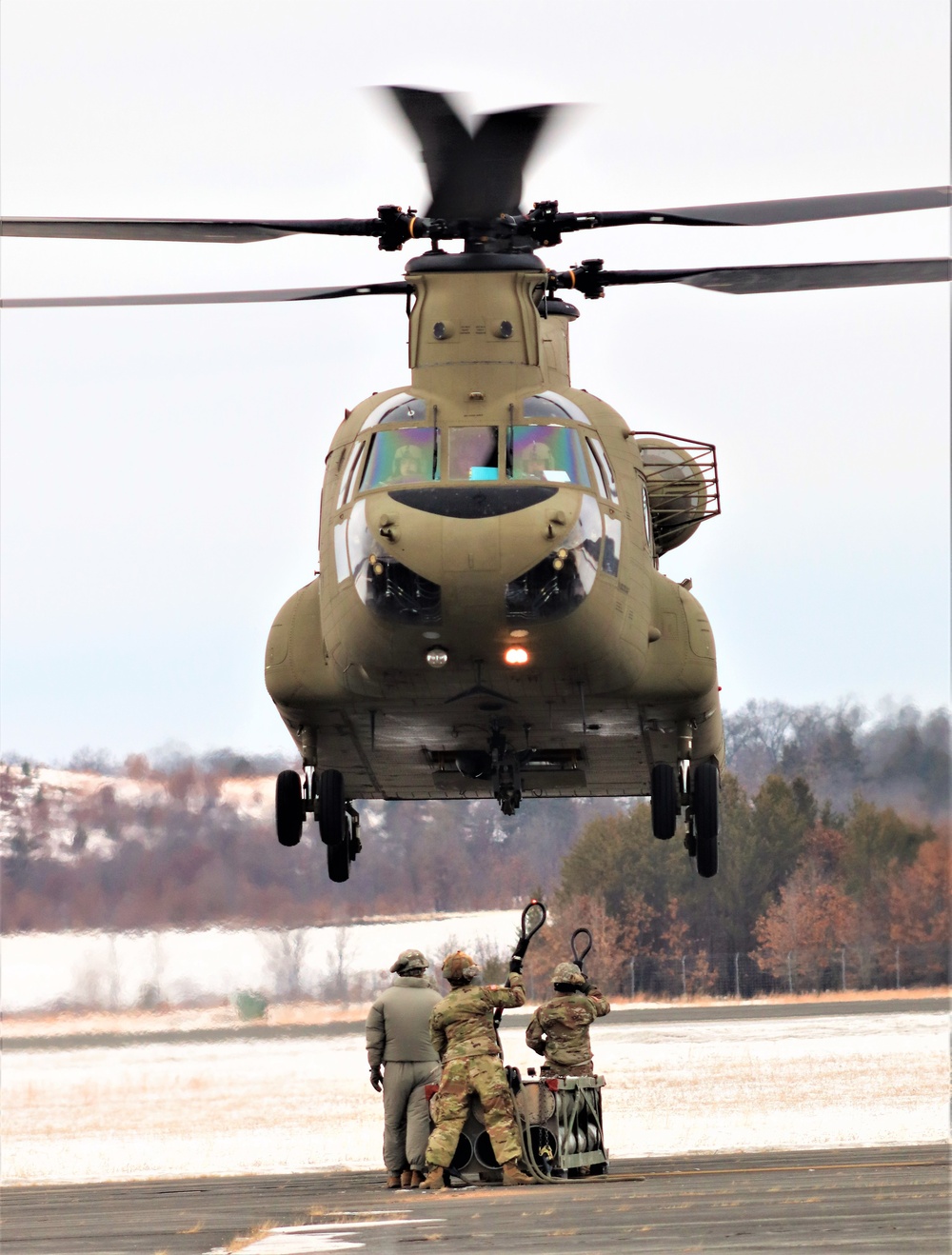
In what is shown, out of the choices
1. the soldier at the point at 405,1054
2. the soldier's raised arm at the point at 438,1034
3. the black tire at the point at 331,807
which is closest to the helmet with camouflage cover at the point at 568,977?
the soldier at the point at 405,1054

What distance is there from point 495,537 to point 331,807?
4.48 meters

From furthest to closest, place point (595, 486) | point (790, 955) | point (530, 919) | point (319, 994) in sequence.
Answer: point (790, 955)
point (319, 994)
point (595, 486)
point (530, 919)

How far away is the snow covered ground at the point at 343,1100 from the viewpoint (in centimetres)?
1864

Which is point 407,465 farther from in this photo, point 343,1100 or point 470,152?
point 343,1100

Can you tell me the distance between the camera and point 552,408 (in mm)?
16172

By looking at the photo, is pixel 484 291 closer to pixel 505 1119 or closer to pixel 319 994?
pixel 505 1119

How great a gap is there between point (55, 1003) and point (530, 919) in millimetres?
13085

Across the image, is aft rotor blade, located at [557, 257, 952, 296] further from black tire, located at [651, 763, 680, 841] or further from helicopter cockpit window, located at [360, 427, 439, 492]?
black tire, located at [651, 763, 680, 841]

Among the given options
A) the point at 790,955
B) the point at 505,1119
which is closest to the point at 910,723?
the point at 790,955

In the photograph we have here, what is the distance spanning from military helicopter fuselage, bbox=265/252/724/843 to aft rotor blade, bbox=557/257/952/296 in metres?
1.35

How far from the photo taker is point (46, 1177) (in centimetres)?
1783

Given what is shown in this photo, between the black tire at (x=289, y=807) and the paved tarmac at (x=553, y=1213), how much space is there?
503 cm

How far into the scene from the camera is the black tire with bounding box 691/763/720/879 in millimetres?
18047

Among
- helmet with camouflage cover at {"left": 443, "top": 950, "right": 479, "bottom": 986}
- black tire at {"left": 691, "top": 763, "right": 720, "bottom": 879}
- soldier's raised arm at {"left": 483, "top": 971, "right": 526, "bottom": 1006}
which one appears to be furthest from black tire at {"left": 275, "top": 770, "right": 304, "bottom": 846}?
soldier's raised arm at {"left": 483, "top": 971, "right": 526, "bottom": 1006}
